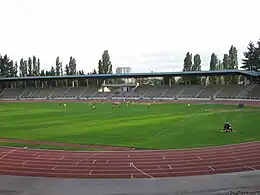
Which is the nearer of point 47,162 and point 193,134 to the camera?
point 47,162

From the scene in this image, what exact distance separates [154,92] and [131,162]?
62.1 meters

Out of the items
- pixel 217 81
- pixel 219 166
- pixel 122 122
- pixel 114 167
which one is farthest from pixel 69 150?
pixel 217 81

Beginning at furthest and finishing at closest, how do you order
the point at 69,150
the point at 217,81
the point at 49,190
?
the point at 217,81 → the point at 69,150 → the point at 49,190

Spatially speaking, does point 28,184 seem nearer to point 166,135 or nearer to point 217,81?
point 166,135

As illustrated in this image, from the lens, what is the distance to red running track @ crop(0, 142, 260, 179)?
14961 millimetres

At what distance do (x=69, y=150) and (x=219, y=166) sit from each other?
29.3 feet

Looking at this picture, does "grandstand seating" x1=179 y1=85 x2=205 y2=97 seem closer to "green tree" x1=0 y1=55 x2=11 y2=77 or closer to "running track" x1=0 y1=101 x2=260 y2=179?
"running track" x1=0 y1=101 x2=260 y2=179

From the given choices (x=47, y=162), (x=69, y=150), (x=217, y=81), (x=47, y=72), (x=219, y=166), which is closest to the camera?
(x=219, y=166)

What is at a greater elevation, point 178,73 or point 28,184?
point 178,73

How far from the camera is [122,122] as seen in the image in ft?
107

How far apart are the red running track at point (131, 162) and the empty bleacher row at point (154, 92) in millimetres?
48062

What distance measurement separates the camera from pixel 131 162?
657 inches

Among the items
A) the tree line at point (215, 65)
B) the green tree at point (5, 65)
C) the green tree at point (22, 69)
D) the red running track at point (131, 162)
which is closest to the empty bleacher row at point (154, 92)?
the tree line at point (215, 65)

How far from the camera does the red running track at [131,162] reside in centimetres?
1496
